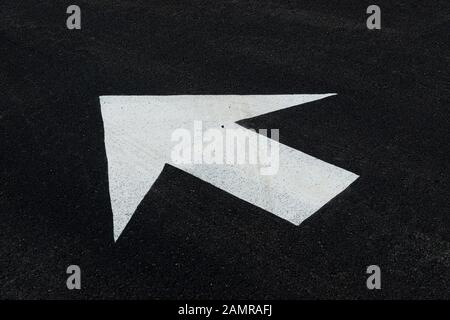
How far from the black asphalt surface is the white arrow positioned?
9 centimetres

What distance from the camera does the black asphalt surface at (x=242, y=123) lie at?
3.59 metres

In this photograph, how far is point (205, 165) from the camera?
449 centimetres

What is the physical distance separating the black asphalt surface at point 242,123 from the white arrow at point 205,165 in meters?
0.09

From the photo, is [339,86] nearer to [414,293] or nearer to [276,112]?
[276,112]

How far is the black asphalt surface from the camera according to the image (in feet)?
11.8

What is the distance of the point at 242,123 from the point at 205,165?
0.67m

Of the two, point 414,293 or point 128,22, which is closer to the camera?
point 414,293

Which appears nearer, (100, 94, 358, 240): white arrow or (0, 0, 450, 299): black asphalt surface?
(0, 0, 450, 299): black asphalt surface

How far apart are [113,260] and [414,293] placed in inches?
75.5

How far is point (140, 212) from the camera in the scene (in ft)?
13.3

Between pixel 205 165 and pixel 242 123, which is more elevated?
pixel 242 123

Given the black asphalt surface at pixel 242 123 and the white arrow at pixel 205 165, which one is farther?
the white arrow at pixel 205 165
